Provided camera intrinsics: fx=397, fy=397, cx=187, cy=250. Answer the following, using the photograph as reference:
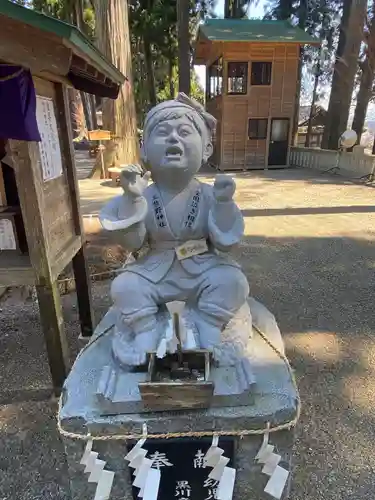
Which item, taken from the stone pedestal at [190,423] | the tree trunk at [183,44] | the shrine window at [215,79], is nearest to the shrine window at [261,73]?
the shrine window at [215,79]

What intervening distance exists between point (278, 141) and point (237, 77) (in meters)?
2.81

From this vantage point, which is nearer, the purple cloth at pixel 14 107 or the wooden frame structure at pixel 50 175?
the wooden frame structure at pixel 50 175

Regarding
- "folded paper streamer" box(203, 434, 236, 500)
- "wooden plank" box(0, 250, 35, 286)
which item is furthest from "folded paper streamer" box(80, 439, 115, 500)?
"wooden plank" box(0, 250, 35, 286)

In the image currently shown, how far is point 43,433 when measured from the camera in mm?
2402

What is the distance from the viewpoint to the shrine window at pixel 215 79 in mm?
14430

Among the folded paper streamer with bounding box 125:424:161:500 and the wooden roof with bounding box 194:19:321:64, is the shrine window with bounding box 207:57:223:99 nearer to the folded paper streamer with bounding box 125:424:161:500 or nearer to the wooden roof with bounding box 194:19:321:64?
the wooden roof with bounding box 194:19:321:64

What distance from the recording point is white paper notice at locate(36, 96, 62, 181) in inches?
97.4

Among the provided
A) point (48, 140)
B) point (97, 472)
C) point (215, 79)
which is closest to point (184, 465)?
point (97, 472)

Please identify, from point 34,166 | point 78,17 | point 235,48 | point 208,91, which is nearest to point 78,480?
point 34,166

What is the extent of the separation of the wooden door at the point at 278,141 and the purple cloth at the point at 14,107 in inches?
542

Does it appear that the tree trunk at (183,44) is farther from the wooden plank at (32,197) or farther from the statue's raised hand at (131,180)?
the statue's raised hand at (131,180)

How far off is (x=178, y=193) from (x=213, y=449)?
3.92ft

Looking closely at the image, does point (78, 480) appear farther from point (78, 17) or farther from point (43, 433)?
point (78, 17)

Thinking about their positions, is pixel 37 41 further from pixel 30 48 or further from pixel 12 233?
pixel 12 233
